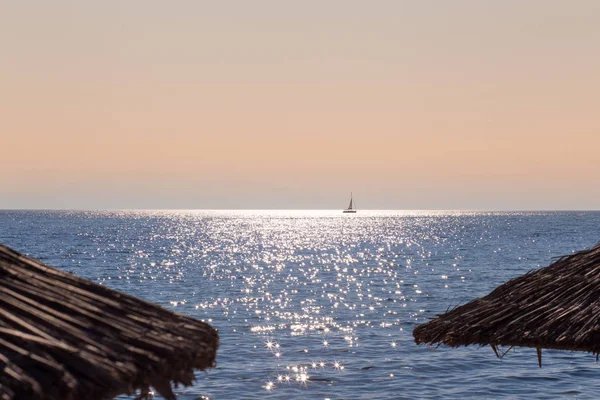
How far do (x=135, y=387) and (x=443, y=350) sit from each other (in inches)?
783

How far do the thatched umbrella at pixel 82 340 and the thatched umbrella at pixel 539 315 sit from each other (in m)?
4.46

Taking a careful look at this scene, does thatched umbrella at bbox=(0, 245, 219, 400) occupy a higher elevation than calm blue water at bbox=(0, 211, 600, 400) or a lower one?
higher

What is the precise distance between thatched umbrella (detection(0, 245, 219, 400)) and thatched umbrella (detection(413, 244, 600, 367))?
176 inches

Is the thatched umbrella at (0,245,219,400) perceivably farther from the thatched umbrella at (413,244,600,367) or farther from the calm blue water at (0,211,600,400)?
the calm blue water at (0,211,600,400)

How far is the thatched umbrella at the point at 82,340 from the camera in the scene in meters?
4.67

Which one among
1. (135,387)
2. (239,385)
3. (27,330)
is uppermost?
(27,330)

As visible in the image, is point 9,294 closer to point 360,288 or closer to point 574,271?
point 574,271

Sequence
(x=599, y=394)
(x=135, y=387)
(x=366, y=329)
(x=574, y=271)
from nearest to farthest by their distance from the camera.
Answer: (x=135, y=387), (x=574, y=271), (x=599, y=394), (x=366, y=329)

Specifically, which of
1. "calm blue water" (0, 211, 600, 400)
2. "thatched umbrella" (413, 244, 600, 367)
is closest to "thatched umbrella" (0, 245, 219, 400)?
"thatched umbrella" (413, 244, 600, 367)

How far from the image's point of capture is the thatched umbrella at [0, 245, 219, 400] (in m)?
4.67

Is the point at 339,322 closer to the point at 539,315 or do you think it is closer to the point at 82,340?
the point at 539,315

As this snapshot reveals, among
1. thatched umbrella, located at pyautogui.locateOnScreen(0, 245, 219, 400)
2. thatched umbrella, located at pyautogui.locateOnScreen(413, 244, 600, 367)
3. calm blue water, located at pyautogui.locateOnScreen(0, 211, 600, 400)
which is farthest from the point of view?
calm blue water, located at pyautogui.locateOnScreen(0, 211, 600, 400)

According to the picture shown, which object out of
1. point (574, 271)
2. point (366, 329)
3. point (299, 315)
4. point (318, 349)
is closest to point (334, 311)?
point (299, 315)

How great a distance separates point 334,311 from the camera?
114 feet
